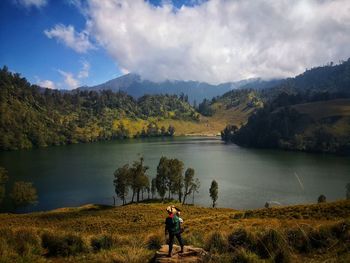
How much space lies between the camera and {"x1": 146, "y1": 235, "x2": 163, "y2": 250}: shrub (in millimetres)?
21359

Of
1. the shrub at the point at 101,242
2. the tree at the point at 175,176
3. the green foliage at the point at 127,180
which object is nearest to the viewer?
the shrub at the point at 101,242

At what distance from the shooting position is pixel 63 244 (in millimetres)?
21750

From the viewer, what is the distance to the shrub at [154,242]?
70.1ft

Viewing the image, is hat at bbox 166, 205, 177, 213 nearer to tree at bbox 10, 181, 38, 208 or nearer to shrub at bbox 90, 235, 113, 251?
shrub at bbox 90, 235, 113, 251

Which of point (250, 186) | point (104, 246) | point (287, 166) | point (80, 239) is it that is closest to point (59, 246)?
point (80, 239)

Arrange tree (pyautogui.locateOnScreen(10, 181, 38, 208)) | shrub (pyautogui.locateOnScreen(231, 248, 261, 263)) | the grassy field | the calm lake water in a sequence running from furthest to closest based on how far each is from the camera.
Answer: the calm lake water < tree (pyautogui.locateOnScreen(10, 181, 38, 208)) < the grassy field < shrub (pyautogui.locateOnScreen(231, 248, 261, 263))

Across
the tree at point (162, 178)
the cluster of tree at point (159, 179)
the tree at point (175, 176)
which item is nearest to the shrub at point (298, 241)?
the cluster of tree at point (159, 179)

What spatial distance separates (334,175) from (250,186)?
45.4 m

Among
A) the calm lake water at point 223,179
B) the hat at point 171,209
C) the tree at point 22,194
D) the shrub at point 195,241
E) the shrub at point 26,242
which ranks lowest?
the calm lake water at point 223,179

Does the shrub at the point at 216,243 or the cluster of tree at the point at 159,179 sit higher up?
the shrub at the point at 216,243

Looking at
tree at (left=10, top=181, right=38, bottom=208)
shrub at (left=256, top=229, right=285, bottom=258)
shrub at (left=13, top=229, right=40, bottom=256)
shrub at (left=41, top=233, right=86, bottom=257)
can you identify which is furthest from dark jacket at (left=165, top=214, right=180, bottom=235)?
tree at (left=10, top=181, right=38, bottom=208)

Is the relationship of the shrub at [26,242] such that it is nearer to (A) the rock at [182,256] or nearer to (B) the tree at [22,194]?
(A) the rock at [182,256]

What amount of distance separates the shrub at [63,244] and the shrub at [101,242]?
84cm

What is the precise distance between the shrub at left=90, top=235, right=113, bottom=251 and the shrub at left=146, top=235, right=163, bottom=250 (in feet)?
8.67
